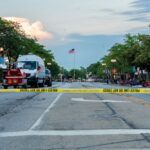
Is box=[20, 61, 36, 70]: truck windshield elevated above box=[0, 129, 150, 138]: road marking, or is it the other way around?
box=[20, 61, 36, 70]: truck windshield

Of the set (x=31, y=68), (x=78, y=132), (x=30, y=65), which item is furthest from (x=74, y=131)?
(x=30, y=65)

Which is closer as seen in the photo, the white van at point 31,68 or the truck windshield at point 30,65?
the white van at point 31,68

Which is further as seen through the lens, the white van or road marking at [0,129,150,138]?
the white van

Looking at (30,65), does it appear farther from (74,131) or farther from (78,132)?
(78,132)

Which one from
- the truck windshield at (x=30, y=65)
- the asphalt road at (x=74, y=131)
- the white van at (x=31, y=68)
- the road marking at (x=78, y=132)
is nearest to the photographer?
the asphalt road at (x=74, y=131)

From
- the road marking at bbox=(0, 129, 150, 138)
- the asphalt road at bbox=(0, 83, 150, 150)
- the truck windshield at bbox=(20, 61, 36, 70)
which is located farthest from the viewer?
the truck windshield at bbox=(20, 61, 36, 70)

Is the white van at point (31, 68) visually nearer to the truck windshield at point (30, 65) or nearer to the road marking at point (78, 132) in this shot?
the truck windshield at point (30, 65)

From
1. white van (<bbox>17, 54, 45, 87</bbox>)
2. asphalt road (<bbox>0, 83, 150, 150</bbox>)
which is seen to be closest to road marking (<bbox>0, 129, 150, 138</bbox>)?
asphalt road (<bbox>0, 83, 150, 150</bbox>)

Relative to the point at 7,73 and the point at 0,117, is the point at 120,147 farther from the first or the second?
the point at 7,73

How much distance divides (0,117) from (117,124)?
4.71 metres

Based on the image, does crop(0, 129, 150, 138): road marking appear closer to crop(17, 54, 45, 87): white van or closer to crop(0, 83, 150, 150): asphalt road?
crop(0, 83, 150, 150): asphalt road

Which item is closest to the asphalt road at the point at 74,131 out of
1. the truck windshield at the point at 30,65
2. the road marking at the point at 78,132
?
the road marking at the point at 78,132

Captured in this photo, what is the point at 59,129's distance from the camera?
15.2 meters

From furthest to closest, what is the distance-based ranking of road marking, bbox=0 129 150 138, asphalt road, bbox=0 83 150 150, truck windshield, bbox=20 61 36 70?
truck windshield, bbox=20 61 36 70, road marking, bbox=0 129 150 138, asphalt road, bbox=0 83 150 150
